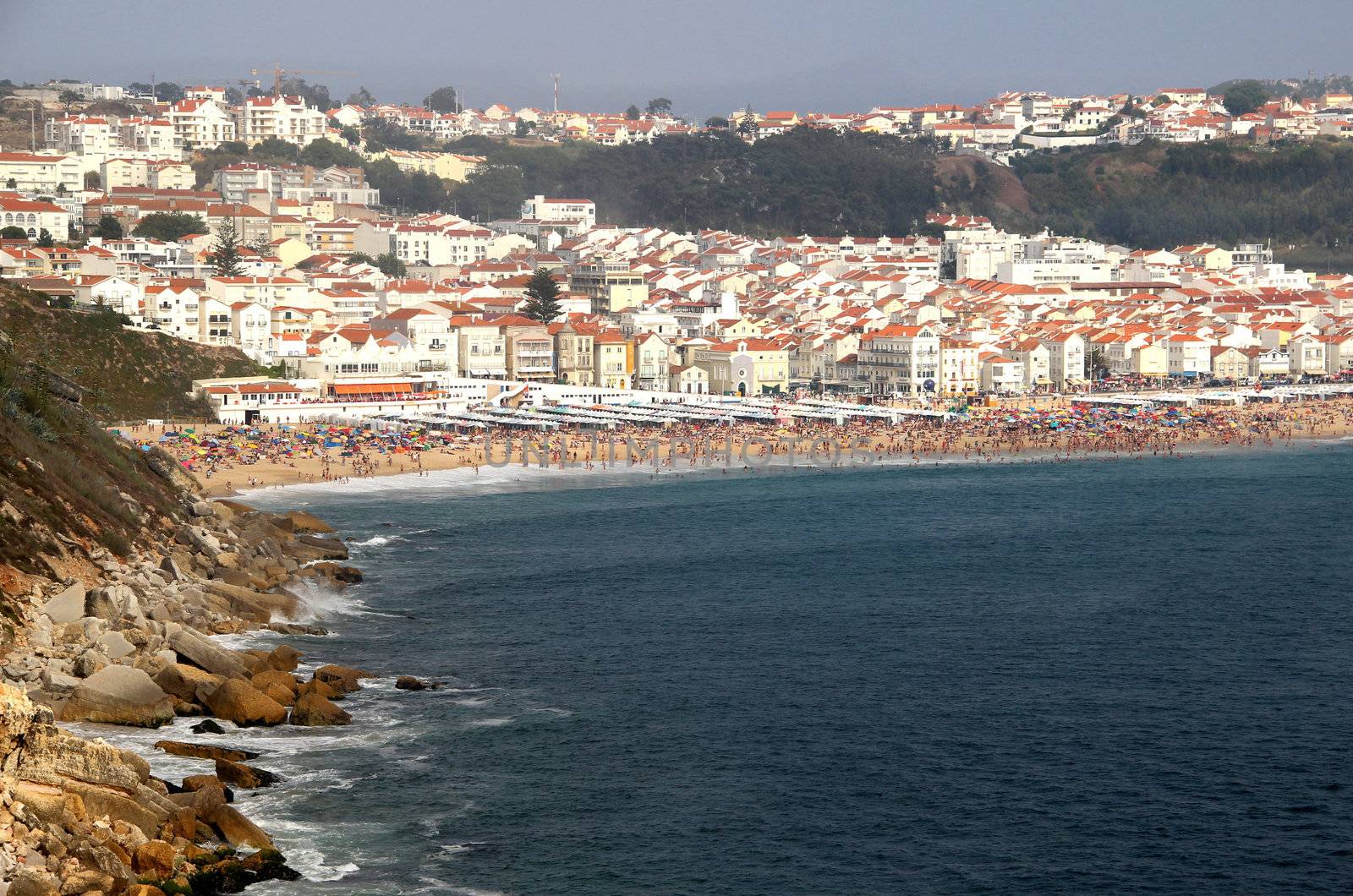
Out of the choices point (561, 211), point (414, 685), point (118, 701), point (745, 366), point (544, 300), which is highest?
point (561, 211)

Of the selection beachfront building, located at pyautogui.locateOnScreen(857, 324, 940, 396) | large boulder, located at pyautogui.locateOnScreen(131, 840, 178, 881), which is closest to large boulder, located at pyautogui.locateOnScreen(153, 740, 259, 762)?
large boulder, located at pyautogui.locateOnScreen(131, 840, 178, 881)

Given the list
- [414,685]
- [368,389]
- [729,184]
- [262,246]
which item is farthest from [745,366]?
[729,184]

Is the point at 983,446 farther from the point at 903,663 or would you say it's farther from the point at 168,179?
the point at 168,179

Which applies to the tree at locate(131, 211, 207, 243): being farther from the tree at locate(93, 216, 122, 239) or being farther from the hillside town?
the tree at locate(93, 216, 122, 239)

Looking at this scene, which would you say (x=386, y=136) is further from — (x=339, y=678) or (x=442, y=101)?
(x=339, y=678)

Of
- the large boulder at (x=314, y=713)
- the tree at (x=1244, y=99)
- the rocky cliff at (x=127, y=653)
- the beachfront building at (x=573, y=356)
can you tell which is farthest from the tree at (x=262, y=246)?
the tree at (x=1244, y=99)
